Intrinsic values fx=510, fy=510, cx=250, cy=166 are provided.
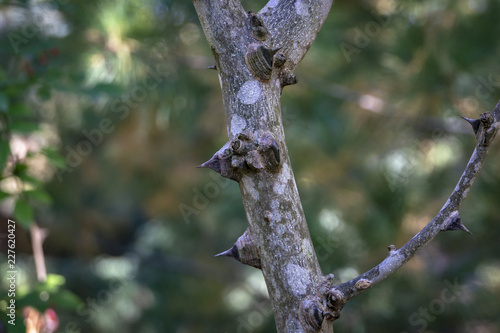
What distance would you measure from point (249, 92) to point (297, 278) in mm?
207

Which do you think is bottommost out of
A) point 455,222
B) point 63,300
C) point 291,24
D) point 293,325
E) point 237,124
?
point 63,300

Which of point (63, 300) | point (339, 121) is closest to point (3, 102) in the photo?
point (63, 300)

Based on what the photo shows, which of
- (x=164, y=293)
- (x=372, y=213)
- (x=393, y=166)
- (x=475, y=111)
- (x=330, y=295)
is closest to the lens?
(x=330, y=295)

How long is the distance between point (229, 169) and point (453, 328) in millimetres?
1918

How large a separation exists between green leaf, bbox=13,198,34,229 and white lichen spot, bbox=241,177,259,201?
604 millimetres

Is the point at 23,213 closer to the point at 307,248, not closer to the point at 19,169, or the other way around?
the point at 19,169

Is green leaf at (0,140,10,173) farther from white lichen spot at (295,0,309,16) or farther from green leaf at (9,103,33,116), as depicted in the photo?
white lichen spot at (295,0,309,16)

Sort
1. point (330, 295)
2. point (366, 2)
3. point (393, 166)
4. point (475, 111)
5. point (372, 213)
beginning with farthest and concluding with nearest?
point (366, 2) → point (393, 166) → point (475, 111) → point (372, 213) → point (330, 295)

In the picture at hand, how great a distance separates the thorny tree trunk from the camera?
0.53 meters

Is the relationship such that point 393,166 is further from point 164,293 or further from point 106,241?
point 106,241

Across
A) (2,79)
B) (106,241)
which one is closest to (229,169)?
(2,79)

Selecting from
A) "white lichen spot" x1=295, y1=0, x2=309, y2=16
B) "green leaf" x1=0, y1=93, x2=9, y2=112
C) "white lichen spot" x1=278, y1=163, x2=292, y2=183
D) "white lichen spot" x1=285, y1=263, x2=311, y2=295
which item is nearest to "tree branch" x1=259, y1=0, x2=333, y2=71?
"white lichen spot" x1=295, y1=0, x2=309, y2=16

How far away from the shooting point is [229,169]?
0.56 m

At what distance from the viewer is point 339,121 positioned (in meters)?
1.96
